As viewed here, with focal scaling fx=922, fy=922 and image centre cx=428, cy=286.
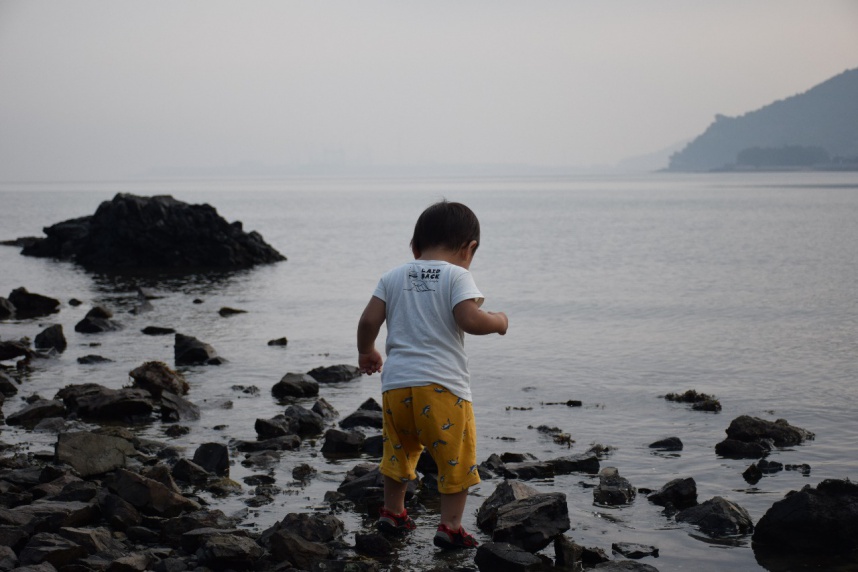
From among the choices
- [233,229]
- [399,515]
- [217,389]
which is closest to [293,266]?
[233,229]

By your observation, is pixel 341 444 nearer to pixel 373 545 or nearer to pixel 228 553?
pixel 373 545

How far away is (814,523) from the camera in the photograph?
598 cm

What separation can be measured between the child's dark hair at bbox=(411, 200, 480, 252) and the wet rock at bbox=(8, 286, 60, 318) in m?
17.5

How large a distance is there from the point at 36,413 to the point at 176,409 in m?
1.44

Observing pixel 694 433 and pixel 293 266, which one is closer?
pixel 694 433

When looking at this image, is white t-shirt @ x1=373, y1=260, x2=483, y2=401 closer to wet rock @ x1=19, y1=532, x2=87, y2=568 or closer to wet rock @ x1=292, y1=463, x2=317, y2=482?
wet rock @ x1=19, y1=532, x2=87, y2=568

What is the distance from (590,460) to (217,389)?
19.0 feet

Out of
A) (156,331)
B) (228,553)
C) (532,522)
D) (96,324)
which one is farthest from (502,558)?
(96,324)

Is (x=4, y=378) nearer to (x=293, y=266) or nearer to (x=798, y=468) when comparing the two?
(x=798, y=468)

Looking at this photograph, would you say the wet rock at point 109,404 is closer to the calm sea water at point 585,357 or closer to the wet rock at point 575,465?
the calm sea water at point 585,357

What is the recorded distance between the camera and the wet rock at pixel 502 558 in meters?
5.34

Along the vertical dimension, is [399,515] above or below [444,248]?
below

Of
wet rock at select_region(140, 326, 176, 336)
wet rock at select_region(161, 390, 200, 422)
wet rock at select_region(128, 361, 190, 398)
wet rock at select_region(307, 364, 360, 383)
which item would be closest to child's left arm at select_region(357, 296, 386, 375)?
wet rock at select_region(161, 390, 200, 422)

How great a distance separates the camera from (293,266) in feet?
120
